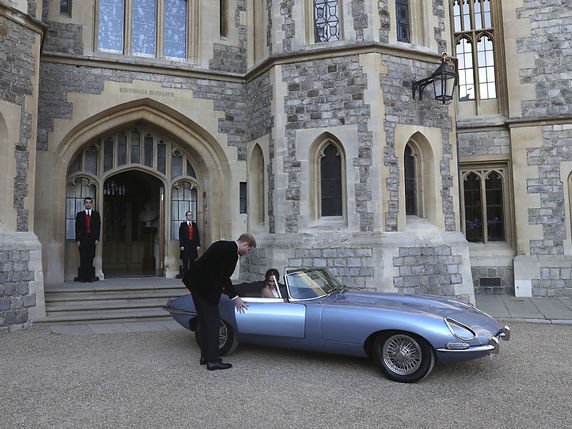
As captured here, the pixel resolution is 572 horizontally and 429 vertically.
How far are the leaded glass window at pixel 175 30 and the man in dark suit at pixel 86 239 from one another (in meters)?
3.85

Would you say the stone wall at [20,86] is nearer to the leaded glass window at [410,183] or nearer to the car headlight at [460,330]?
the car headlight at [460,330]

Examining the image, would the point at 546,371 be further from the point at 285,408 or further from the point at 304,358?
the point at 285,408

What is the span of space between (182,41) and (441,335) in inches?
354

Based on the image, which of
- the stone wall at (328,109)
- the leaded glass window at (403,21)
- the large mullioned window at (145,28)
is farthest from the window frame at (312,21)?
the large mullioned window at (145,28)

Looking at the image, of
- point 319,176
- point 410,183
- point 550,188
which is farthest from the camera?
point 550,188

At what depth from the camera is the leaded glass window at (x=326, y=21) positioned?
9.57 meters

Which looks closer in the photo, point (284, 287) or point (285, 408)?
point (285, 408)

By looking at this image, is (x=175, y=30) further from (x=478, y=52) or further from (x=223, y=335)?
(x=223, y=335)

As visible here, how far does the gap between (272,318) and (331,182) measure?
4809 millimetres

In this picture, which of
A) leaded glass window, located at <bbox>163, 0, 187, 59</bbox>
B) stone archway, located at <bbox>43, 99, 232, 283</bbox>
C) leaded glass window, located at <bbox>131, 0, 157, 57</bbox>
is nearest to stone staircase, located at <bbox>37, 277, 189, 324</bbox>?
stone archway, located at <bbox>43, 99, 232, 283</bbox>

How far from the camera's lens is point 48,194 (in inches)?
360

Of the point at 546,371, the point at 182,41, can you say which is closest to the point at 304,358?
the point at 546,371

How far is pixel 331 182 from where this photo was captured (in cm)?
934

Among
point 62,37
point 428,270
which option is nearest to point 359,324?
point 428,270
